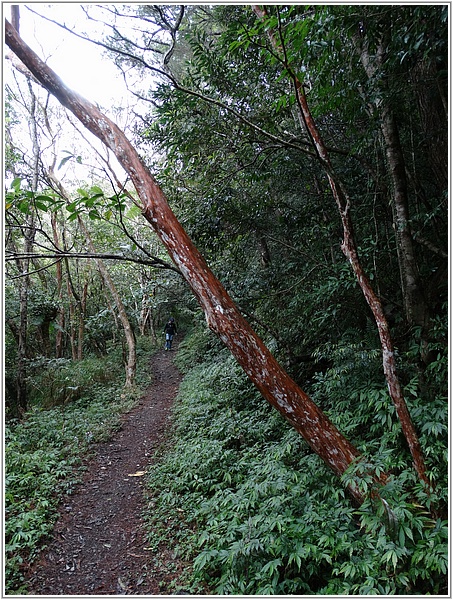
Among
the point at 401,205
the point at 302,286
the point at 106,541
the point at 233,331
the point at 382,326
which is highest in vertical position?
the point at 401,205

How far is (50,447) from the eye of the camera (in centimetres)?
661

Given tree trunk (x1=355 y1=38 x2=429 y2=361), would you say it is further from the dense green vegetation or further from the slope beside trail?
the slope beside trail

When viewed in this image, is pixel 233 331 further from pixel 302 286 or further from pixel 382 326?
pixel 302 286

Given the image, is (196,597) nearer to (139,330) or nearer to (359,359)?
(359,359)

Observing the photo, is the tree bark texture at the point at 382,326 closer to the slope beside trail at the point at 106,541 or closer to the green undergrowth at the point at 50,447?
the slope beside trail at the point at 106,541

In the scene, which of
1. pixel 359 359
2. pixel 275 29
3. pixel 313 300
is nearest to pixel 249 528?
pixel 359 359

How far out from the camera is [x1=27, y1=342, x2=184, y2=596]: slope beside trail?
11.9 feet

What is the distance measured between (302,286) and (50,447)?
18.2ft

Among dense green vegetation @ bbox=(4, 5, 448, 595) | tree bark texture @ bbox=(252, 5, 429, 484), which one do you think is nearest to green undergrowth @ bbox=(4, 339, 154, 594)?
dense green vegetation @ bbox=(4, 5, 448, 595)

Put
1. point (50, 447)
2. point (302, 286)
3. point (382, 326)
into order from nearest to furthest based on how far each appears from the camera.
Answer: point (382, 326) < point (302, 286) < point (50, 447)

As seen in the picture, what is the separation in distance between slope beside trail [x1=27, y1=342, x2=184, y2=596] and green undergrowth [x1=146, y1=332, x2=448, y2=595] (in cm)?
25

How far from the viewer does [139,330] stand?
72.5ft

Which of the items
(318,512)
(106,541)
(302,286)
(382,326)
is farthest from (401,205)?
(106,541)

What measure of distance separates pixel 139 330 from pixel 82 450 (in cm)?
1576
